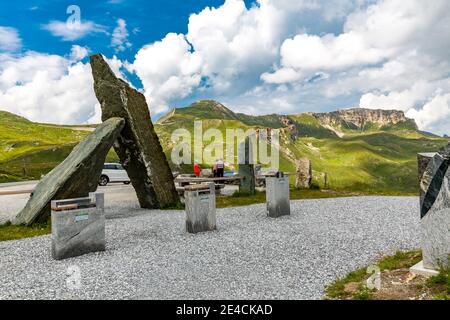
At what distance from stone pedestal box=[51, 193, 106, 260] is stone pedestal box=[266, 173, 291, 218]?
7.24 metres

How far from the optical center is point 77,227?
418 inches

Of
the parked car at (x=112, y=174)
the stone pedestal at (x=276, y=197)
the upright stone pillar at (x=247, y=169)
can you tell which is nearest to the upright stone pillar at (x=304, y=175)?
the upright stone pillar at (x=247, y=169)

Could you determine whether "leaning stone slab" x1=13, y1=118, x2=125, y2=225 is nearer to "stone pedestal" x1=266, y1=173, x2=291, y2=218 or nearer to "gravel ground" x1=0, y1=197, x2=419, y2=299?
"gravel ground" x1=0, y1=197, x2=419, y2=299

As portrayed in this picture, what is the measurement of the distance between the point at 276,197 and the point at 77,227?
808cm

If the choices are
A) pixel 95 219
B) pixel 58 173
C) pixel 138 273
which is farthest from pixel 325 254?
pixel 58 173

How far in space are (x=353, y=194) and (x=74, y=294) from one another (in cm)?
1979

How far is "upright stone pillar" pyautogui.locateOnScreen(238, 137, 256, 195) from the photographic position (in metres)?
25.1

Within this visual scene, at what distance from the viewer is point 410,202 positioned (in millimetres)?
19719

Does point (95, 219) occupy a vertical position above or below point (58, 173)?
below

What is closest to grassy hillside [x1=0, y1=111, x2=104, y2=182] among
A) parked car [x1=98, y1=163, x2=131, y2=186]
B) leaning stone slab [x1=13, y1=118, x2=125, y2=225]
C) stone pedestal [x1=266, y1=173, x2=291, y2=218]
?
parked car [x1=98, y1=163, x2=131, y2=186]

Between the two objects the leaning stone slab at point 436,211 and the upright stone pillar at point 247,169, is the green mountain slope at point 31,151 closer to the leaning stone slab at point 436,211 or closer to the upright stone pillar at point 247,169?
the upright stone pillar at point 247,169

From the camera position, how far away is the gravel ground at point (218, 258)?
761cm
